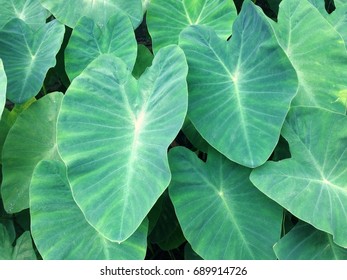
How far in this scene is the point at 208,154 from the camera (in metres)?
1.35

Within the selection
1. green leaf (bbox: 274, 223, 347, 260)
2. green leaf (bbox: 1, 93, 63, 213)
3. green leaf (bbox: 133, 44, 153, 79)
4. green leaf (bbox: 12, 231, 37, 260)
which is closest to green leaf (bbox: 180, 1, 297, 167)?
green leaf (bbox: 274, 223, 347, 260)

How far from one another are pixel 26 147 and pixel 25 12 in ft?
1.99

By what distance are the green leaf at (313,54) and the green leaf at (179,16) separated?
203 mm

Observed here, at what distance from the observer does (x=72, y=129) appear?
49.1 inches

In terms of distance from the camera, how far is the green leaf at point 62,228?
124 cm

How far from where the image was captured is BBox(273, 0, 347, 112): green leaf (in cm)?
142

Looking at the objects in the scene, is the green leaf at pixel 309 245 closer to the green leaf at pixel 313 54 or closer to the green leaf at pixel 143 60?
the green leaf at pixel 313 54

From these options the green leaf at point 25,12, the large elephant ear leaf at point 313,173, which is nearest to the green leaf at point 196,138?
the large elephant ear leaf at point 313,173

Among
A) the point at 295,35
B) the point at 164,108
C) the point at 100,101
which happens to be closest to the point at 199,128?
the point at 164,108

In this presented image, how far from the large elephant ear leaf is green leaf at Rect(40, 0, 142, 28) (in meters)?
0.68

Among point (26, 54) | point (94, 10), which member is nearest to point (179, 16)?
point (94, 10)
